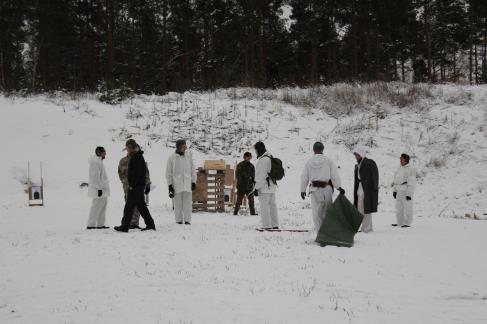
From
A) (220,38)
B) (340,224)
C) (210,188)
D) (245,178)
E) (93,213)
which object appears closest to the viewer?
(340,224)

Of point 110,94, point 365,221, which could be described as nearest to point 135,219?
point 365,221

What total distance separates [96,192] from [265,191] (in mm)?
3924

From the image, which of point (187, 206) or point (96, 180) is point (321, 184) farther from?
point (96, 180)

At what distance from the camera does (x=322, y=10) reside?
3184 centimetres

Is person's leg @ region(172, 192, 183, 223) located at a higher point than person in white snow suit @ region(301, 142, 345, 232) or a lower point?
lower

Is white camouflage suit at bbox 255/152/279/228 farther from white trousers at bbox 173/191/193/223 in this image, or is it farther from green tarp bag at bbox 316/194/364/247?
green tarp bag at bbox 316/194/364/247

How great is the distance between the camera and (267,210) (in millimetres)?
10773

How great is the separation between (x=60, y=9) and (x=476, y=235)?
27844 millimetres

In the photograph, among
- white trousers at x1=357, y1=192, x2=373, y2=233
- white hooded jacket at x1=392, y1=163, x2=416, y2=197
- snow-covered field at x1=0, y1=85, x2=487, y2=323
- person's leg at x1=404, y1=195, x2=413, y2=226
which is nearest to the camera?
snow-covered field at x1=0, y1=85, x2=487, y2=323

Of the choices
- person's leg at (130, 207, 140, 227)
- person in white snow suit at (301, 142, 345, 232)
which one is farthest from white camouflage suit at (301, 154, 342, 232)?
person's leg at (130, 207, 140, 227)

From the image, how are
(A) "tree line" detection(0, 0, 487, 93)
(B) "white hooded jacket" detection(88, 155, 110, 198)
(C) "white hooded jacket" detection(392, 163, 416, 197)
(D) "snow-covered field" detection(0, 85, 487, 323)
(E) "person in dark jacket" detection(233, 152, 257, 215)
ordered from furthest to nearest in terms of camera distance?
1. (A) "tree line" detection(0, 0, 487, 93)
2. (E) "person in dark jacket" detection(233, 152, 257, 215)
3. (C) "white hooded jacket" detection(392, 163, 416, 197)
4. (B) "white hooded jacket" detection(88, 155, 110, 198)
5. (D) "snow-covered field" detection(0, 85, 487, 323)

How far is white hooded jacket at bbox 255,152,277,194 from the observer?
10734mm

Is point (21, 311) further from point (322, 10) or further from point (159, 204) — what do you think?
point (322, 10)

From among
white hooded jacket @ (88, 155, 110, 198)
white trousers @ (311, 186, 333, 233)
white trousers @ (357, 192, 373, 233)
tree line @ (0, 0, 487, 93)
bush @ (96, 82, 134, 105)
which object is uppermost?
tree line @ (0, 0, 487, 93)
